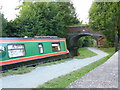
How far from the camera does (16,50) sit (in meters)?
7.24

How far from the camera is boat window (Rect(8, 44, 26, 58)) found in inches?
271

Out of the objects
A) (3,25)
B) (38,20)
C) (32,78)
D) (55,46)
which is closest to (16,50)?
(32,78)

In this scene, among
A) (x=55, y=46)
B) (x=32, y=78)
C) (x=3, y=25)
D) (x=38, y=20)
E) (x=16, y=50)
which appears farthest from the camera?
(x=38, y=20)

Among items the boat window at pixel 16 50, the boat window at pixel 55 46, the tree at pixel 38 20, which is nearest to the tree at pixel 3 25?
the tree at pixel 38 20

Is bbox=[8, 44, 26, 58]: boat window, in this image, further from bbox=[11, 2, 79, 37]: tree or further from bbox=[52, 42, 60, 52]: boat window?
bbox=[11, 2, 79, 37]: tree

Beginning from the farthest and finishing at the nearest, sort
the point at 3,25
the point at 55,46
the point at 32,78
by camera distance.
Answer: the point at 3,25
the point at 55,46
the point at 32,78

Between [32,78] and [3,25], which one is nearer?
[32,78]

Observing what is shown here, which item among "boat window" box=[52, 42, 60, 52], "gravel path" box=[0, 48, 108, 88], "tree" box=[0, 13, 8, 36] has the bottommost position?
"gravel path" box=[0, 48, 108, 88]

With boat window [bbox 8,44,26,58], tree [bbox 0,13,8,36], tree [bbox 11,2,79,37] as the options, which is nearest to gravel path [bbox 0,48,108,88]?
boat window [bbox 8,44,26,58]

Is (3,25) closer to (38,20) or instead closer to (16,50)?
(38,20)

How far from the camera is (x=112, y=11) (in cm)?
1046

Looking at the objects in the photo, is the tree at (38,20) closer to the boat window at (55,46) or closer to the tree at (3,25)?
the tree at (3,25)

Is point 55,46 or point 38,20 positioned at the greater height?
point 38,20

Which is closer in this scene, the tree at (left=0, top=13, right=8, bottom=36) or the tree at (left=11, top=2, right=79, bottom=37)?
the tree at (left=0, top=13, right=8, bottom=36)
